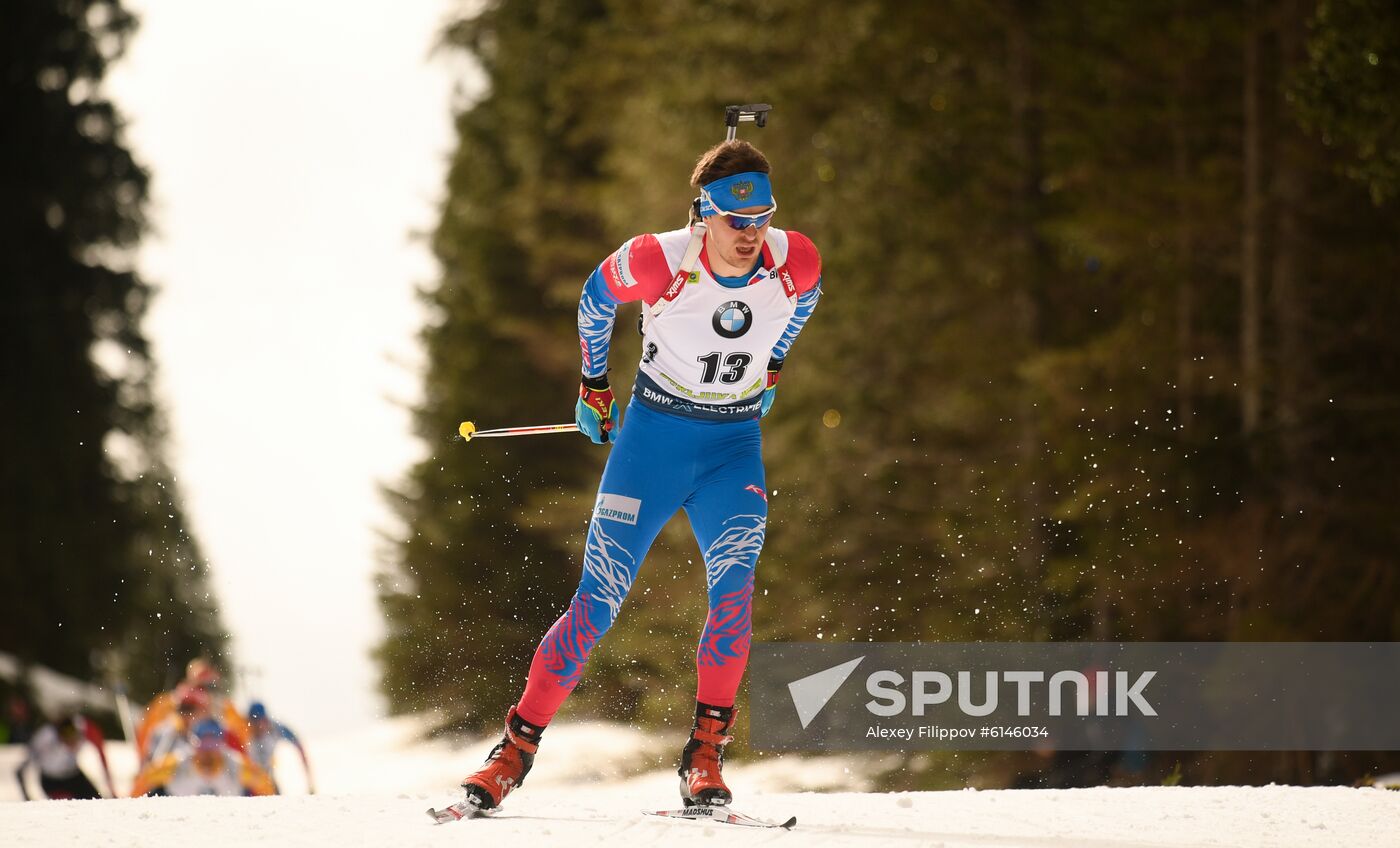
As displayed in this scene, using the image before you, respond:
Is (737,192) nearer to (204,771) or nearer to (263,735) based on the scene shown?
(263,735)

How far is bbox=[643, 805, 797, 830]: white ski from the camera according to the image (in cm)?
572

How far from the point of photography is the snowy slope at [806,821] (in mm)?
5535

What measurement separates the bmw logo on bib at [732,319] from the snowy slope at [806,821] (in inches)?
77.7

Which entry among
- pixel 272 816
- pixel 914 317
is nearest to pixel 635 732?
pixel 914 317

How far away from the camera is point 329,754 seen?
30.3m

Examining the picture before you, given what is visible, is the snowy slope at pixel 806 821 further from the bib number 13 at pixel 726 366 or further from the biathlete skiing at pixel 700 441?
the bib number 13 at pixel 726 366

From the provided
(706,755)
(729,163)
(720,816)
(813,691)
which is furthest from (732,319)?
(813,691)

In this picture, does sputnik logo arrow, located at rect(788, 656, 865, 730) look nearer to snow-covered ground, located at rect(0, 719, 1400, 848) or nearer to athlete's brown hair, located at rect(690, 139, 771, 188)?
snow-covered ground, located at rect(0, 719, 1400, 848)

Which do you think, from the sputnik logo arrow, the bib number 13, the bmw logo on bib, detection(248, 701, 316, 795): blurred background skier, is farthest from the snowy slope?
detection(248, 701, 316, 795): blurred background skier

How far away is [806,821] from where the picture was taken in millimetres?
6141

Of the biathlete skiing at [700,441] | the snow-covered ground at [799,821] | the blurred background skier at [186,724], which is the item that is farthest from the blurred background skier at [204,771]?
the biathlete skiing at [700,441]

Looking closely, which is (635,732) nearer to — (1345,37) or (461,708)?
(461,708)

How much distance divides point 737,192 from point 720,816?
98.8 inches

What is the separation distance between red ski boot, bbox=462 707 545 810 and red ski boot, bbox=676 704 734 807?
0.64 m
